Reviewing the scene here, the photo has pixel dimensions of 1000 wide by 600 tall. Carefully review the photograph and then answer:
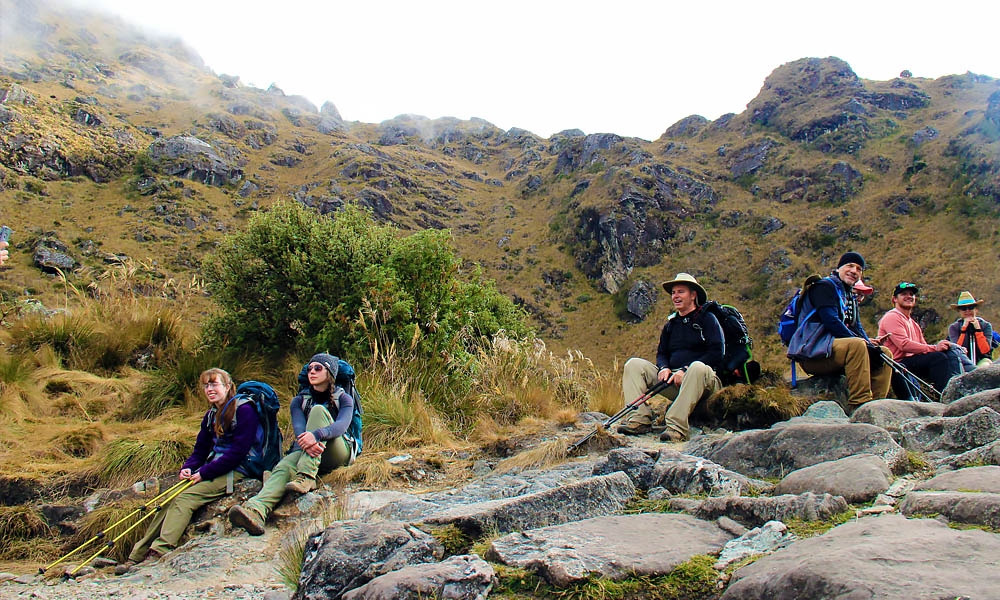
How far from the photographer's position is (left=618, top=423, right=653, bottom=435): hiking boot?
5.35 m

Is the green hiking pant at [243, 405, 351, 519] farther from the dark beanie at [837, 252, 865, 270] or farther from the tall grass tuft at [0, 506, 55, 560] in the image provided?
the dark beanie at [837, 252, 865, 270]

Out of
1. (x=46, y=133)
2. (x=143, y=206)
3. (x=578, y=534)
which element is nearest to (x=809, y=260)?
(x=578, y=534)

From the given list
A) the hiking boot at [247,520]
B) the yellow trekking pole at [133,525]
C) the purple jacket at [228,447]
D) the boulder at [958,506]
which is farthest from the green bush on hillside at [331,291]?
the boulder at [958,506]

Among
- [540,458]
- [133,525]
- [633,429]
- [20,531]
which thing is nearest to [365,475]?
[540,458]

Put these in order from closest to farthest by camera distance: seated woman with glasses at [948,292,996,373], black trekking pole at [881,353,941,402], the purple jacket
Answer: the purple jacket, black trekking pole at [881,353,941,402], seated woman with glasses at [948,292,996,373]

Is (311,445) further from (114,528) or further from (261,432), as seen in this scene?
(114,528)

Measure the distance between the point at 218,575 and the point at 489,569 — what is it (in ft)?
6.43

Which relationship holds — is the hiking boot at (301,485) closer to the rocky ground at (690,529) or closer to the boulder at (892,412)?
the rocky ground at (690,529)

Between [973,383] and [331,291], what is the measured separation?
721cm

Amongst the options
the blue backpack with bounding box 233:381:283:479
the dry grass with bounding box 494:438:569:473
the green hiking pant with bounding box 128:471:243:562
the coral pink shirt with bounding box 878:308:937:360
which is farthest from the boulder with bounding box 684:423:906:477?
the coral pink shirt with bounding box 878:308:937:360

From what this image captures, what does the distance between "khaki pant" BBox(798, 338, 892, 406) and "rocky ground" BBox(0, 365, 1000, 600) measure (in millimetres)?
1668

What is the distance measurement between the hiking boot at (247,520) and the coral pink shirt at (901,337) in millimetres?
6740

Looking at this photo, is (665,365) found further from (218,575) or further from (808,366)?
(218,575)

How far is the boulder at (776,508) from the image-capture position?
1963mm
